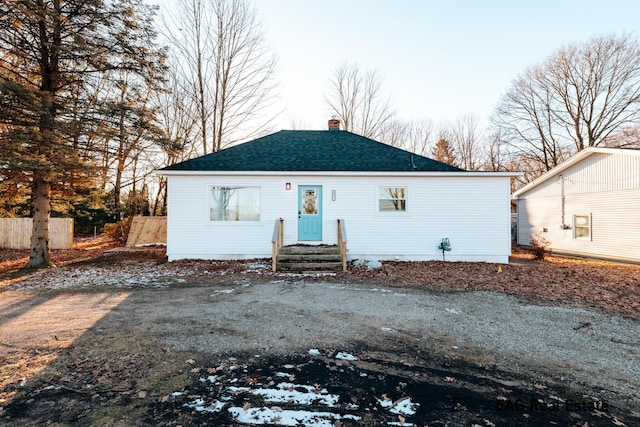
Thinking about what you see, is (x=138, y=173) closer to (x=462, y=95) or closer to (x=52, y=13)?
(x=52, y=13)

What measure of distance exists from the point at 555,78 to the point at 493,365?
26647 mm

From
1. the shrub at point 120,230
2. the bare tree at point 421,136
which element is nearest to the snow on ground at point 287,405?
the shrub at point 120,230

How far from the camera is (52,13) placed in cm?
850

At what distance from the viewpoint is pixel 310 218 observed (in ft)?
34.8

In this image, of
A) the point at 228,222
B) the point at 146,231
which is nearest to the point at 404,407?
the point at 228,222

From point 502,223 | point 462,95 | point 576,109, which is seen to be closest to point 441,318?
point 502,223

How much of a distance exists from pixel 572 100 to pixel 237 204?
2444 cm

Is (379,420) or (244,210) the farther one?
(244,210)

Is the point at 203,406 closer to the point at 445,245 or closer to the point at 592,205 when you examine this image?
the point at 445,245

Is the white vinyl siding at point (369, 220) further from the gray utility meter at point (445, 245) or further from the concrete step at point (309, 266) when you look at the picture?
the concrete step at point (309, 266)

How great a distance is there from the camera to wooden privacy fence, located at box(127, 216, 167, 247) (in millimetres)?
15484

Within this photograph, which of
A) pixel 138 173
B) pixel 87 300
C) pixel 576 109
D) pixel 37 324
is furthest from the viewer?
pixel 576 109

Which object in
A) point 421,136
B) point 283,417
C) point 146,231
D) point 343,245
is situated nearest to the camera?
point 283,417

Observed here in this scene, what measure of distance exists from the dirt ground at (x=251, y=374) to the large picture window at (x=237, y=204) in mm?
4530
